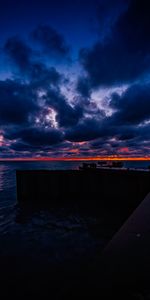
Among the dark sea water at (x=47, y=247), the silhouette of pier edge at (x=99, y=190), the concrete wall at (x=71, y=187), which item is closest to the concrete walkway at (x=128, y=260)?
the silhouette of pier edge at (x=99, y=190)

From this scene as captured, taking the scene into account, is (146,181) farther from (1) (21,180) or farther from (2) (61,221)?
(1) (21,180)

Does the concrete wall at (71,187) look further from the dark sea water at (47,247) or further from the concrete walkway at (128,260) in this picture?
the concrete walkway at (128,260)

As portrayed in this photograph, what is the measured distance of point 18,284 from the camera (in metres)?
6.64

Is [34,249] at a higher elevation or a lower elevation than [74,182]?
lower

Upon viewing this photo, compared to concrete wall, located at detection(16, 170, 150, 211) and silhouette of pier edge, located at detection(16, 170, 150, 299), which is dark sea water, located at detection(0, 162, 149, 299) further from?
concrete wall, located at detection(16, 170, 150, 211)

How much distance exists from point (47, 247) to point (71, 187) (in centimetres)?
1298

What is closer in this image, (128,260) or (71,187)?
(128,260)

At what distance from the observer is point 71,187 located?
2244 centimetres

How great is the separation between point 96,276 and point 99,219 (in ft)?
42.2

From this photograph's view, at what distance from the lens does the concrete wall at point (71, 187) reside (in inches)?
791

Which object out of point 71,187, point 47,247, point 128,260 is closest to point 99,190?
point 71,187

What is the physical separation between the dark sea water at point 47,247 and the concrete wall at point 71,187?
16.0 feet

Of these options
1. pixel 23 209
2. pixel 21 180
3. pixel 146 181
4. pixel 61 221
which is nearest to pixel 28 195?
pixel 21 180

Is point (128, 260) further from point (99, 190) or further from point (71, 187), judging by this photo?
point (71, 187)
